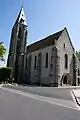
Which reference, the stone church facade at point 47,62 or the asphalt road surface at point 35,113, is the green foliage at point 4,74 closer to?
the stone church facade at point 47,62

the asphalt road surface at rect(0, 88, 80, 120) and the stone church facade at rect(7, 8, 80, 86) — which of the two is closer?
the asphalt road surface at rect(0, 88, 80, 120)

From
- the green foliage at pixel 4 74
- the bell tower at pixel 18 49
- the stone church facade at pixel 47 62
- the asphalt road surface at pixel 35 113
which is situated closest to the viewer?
the asphalt road surface at pixel 35 113

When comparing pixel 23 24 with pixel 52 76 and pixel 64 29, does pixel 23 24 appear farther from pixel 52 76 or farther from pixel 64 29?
pixel 52 76

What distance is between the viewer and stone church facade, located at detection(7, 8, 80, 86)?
35.9 metres

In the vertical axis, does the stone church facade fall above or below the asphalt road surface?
above

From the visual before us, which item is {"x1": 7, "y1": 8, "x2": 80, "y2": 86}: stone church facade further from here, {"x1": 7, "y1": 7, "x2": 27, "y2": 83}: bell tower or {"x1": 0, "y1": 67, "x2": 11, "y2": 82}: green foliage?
{"x1": 0, "y1": 67, "x2": 11, "y2": 82}: green foliage

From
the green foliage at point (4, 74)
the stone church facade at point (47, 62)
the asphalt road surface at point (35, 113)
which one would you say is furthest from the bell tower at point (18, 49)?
the asphalt road surface at point (35, 113)

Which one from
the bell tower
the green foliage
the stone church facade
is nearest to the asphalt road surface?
the stone church facade

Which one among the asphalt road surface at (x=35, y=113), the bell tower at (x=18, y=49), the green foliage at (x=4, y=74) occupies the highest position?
the bell tower at (x=18, y=49)

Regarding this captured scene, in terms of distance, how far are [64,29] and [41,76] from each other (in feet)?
46.5

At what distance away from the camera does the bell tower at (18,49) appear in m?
47.4

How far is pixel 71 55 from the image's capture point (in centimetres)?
4131

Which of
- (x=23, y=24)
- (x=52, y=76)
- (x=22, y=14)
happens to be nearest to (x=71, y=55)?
A: (x=52, y=76)

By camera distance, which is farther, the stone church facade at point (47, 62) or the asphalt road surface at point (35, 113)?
the stone church facade at point (47, 62)
